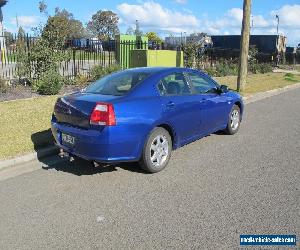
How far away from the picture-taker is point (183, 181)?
17.2 feet

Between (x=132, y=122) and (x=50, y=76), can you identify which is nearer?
(x=132, y=122)

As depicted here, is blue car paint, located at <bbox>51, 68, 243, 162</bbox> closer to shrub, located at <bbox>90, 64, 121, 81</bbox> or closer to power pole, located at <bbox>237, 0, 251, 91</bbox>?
shrub, located at <bbox>90, 64, 121, 81</bbox>

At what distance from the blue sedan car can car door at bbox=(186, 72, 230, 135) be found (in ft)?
0.06

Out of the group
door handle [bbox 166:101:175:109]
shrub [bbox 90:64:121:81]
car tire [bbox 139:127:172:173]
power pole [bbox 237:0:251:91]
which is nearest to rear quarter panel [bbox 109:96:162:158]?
car tire [bbox 139:127:172:173]

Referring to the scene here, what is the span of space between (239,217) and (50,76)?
8.96 metres

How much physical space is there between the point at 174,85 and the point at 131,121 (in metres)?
1.29

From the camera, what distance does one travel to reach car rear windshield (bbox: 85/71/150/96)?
562 centimetres

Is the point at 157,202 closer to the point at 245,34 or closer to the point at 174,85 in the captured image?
the point at 174,85

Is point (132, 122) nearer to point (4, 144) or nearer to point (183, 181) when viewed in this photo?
point (183, 181)

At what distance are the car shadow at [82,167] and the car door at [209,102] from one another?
57.5 inches

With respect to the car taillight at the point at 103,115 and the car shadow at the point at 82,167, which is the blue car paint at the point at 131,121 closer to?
the car taillight at the point at 103,115

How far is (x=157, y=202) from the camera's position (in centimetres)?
455

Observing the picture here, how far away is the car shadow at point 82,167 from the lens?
221 inches

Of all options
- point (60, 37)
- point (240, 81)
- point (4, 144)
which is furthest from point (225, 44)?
point (4, 144)
